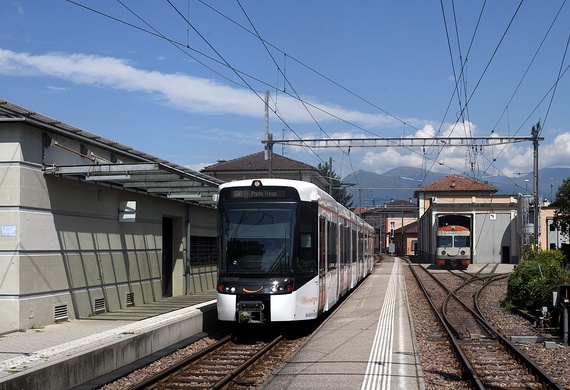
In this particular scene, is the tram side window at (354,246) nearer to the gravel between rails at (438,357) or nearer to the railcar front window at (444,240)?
the gravel between rails at (438,357)

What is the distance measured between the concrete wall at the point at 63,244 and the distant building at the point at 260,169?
121 ft

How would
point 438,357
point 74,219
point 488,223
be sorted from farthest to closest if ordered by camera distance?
point 488,223 → point 74,219 → point 438,357

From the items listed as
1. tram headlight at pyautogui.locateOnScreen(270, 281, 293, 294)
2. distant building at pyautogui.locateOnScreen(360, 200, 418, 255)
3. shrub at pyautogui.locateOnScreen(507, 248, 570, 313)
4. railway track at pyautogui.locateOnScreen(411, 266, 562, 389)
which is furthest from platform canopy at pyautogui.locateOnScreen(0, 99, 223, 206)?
distant building at pyautogui.locateOnScreen(360, 200, 418, 255)

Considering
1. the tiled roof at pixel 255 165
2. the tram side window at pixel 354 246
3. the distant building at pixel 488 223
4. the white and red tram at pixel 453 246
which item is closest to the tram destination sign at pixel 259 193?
the tram side window at pixel 354 246

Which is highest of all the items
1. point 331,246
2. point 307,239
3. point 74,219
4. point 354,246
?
point 74,219

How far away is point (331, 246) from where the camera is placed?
17.1 m

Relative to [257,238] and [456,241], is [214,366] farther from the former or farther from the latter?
[456,241]

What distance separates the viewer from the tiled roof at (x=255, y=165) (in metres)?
58.2

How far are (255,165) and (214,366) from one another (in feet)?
→ 159

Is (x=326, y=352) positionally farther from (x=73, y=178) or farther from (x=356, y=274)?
(x=356, y=274)

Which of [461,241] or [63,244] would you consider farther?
[461,241]

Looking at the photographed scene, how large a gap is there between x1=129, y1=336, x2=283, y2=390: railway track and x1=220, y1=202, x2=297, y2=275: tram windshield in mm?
1476

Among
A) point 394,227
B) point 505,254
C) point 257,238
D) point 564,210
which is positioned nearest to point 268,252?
point 257,238

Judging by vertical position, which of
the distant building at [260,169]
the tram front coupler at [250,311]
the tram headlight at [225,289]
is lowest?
the tram front coupler at [250,311]
